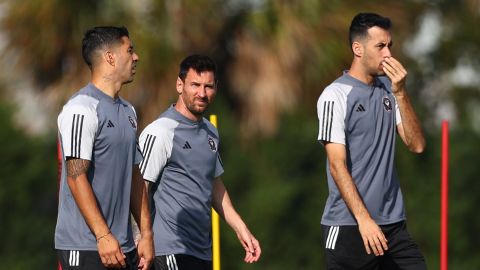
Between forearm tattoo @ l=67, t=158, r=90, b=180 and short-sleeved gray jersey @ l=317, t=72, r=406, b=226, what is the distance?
5.53 ft

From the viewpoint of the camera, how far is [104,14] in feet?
49.8

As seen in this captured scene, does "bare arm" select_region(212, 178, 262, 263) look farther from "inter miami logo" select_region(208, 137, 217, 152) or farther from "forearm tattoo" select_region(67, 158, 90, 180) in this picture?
"forearm tattoo" select_region(67, 158, 90, 180)

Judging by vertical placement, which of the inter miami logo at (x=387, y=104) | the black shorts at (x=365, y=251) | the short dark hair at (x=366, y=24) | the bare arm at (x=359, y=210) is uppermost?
the short dark hair at (x=366, y=24)

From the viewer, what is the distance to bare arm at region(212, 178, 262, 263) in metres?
8.02

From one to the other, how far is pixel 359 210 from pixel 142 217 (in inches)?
49.9

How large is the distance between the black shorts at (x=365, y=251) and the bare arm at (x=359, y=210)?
10.6 inches

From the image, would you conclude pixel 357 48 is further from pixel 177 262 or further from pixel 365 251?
pixel 177 262

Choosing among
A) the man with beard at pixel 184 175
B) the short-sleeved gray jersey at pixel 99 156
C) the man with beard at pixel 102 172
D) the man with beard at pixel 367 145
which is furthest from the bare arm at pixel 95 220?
the man with beard at pixel 367 145

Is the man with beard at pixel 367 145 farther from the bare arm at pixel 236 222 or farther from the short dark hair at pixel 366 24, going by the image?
the bare arm at pixel 236 222

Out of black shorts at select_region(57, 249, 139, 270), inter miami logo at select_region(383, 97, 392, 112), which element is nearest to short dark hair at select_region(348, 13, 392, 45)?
inter miami logo at select_region(383, 97, 392, 112)

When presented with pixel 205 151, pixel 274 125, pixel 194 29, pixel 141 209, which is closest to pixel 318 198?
pixel 274 125

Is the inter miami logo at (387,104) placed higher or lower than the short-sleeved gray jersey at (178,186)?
higher

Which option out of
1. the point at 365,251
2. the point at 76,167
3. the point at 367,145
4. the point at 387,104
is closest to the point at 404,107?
the point at 387,104

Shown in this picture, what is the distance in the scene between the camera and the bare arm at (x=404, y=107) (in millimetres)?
7371
